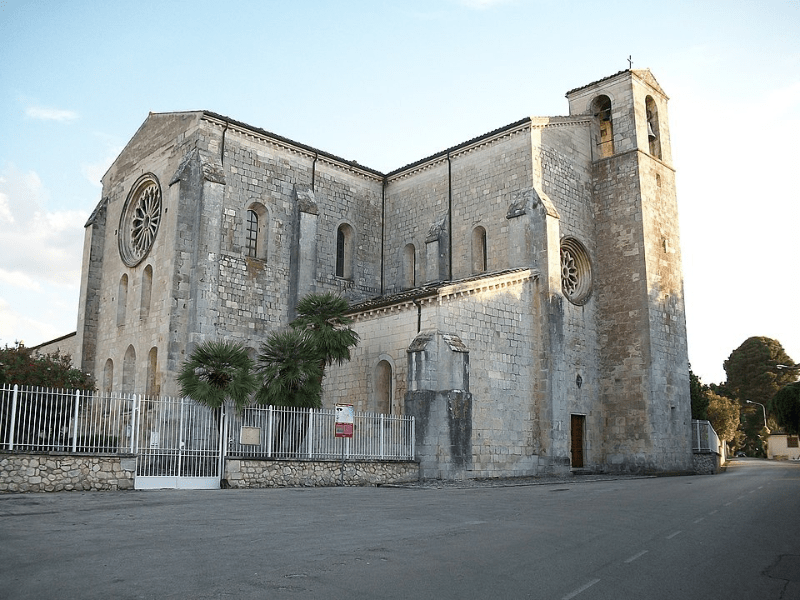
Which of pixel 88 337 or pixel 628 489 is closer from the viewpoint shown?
pixel 628 489

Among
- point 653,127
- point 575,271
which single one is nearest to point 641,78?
point 653,127

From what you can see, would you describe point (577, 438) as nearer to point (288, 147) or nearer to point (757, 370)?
point (288, 147)

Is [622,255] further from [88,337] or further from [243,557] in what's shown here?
[243,557]

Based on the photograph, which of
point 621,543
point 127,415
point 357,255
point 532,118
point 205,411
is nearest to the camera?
point 621,543

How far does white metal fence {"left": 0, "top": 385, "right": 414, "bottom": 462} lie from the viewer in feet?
52.8

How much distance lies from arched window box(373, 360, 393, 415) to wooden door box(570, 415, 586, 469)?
8013 millimetres

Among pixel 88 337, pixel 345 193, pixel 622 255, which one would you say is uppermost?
pixel 345 193

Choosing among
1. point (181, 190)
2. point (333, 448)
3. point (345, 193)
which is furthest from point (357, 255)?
point (333, 448)

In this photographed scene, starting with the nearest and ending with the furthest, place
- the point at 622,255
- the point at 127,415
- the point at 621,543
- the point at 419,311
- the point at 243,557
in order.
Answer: the point at 243,557 < the point at 621,543 < the point at 127,415 < the point at 419,311 < the point at 622,255

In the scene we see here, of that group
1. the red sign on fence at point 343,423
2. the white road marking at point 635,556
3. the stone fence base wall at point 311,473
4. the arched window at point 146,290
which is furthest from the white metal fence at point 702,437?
the white road marking at point 635,556

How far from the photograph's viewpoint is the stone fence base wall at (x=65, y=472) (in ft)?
50.5

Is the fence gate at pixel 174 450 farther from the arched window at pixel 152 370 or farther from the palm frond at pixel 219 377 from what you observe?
the arched window at pixel 152 370

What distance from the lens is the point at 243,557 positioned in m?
7.70

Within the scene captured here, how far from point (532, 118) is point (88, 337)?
2084cm
